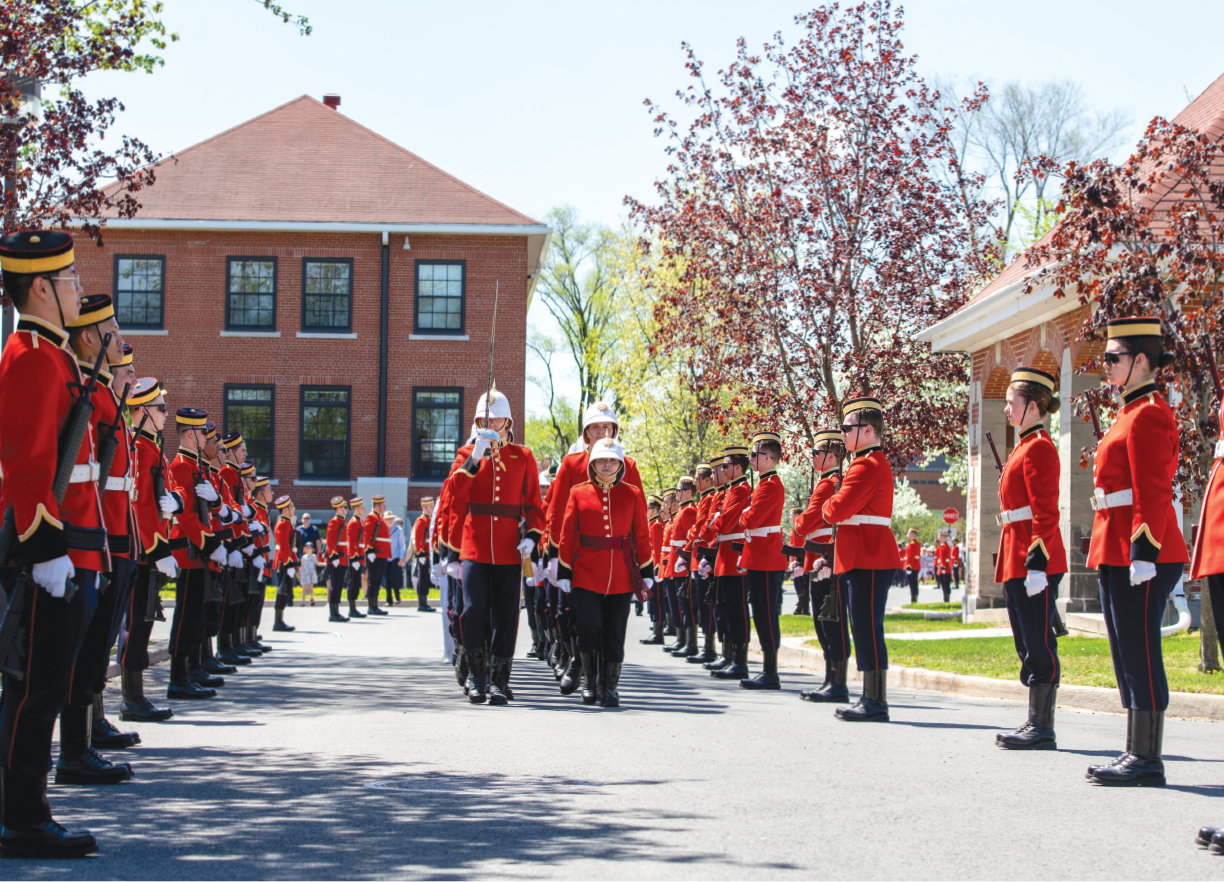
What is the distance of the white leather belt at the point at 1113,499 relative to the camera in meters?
6.93

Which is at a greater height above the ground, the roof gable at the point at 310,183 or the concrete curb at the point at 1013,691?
the roof gable at the point at 310,183

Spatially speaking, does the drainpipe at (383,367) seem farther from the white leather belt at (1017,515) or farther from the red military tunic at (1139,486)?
the red military tunic at (1139,486)

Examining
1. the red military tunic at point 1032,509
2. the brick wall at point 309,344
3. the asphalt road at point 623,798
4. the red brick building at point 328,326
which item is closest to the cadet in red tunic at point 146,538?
the asphalt road at point 623,798

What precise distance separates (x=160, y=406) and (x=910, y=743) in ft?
17.9

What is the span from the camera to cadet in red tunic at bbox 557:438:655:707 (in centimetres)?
1002

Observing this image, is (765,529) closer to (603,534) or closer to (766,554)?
(766,554)

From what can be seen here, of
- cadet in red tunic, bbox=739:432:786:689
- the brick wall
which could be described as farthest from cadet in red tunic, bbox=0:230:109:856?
the brick wall

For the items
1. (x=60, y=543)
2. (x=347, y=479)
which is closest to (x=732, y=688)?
(x=60, y=543)

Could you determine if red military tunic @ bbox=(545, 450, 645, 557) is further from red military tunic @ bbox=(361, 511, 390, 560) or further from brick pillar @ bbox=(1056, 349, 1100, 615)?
red military tunic @ bbox=(361, 511, 390, 560)

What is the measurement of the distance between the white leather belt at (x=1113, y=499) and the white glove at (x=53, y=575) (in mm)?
Answer: 5082

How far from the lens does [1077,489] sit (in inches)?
711

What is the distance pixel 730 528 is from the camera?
12.6 meters

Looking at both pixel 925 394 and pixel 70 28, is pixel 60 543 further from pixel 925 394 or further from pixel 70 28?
pixel 925 394

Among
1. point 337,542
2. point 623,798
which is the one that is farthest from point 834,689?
point 337,542
